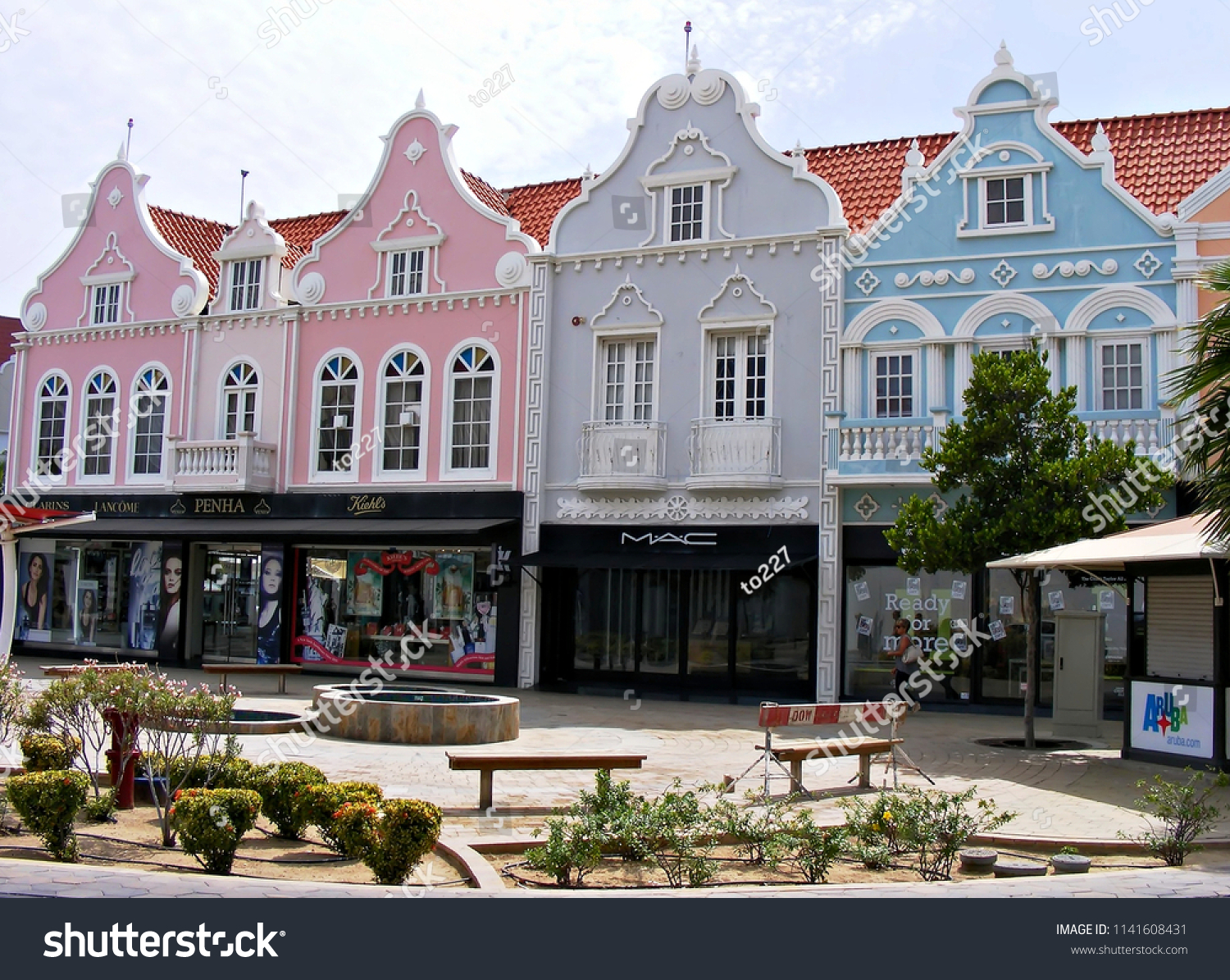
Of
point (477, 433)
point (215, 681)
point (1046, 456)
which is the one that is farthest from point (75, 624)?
point (1046, 456)

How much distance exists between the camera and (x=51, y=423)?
29719 mm

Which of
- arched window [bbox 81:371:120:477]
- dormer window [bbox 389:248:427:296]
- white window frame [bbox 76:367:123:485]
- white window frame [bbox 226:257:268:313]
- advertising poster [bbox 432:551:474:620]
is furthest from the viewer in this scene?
arched window [bbox 81:371:120:477]

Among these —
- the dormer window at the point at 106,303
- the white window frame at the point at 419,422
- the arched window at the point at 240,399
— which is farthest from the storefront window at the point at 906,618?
the dormer window at the point at 106,303

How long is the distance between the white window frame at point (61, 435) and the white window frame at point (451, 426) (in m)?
10.6

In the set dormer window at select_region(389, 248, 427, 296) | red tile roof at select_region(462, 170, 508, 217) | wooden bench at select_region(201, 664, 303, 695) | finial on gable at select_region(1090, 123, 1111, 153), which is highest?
red tile roof at select_region(462, 170, 508, 217)

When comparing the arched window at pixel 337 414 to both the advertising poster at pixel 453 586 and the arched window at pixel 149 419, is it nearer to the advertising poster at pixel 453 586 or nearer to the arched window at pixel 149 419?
the advertising poster at pixel 453 586

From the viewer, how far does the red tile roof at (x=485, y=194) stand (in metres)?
26.4

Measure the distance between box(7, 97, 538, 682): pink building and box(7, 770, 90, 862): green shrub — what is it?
48.2 feet

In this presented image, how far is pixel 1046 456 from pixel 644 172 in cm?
1062

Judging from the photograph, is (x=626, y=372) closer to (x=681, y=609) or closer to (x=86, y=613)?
(x=681, y=609)

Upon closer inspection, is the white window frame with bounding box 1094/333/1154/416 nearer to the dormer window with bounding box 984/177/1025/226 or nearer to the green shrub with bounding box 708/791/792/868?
the dormer window with bounding box 984/177/1025/226

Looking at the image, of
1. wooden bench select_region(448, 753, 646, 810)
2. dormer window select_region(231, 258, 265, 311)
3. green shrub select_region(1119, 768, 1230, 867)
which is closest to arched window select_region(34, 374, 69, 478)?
dormer window select_region(231, 258, 265, 311)

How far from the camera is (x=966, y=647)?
20219mm

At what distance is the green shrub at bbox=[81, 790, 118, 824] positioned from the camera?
9641 millimetres
